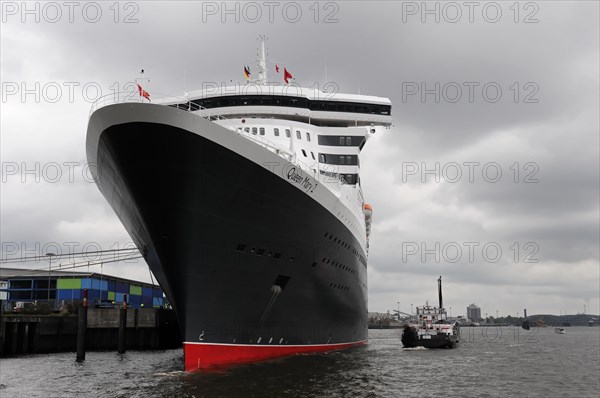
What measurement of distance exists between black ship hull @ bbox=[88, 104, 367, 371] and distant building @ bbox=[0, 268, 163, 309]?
3761 cm

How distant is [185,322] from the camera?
18.0 meters

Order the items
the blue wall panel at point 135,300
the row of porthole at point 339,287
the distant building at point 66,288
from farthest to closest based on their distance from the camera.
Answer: the blue wall panel at point 135,300 < the distant building at point 66,288 < the row of porthole at point 339,287

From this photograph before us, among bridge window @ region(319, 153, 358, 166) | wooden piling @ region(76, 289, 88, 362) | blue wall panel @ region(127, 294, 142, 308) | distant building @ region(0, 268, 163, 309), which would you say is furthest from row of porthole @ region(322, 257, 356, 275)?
blue wall panel @ region(127, 294, 142, 308)

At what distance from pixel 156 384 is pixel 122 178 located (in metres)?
7.03

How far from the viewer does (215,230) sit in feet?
57.5

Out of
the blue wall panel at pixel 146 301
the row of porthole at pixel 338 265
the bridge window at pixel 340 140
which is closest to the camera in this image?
the row of porthole at pixel 338 265

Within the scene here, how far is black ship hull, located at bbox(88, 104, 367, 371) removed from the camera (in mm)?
16609

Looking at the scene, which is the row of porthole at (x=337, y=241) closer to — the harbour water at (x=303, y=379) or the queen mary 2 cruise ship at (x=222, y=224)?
the queen mary 2 cruise ship at (x=222, y=224)

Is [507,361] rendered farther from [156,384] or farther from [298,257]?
[156,384]

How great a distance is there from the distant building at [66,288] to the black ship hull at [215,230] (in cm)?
3761

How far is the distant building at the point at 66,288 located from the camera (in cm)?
5450

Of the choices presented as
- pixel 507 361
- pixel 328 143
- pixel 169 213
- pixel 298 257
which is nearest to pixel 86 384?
pixel 169 213

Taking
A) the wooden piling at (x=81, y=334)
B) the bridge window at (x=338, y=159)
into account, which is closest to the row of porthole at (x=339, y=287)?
the bridge window at (x=338, y=159)

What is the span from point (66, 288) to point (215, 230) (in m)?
43.7
